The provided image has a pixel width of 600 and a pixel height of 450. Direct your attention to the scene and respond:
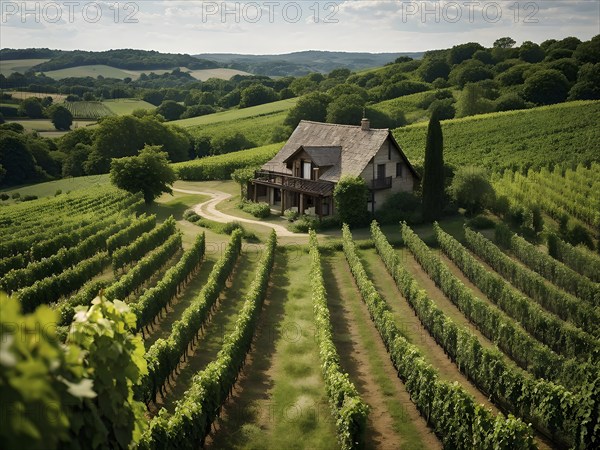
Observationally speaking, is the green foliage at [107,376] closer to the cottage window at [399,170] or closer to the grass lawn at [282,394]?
the grass lawn at [282,394]

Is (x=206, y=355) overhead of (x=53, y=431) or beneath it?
beneath

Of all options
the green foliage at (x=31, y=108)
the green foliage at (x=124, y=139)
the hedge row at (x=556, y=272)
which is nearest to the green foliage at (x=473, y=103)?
the green foliage at (x=124, y=139)

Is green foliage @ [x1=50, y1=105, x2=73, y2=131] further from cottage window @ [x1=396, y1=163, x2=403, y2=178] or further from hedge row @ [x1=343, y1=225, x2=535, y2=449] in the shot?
hedge row @ [x1=343, y1=225, x2=535, y2=449]

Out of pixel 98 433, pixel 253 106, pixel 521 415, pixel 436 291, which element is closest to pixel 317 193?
pixel 436 291

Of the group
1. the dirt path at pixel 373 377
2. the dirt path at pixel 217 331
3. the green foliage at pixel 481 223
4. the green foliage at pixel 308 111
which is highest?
the green foliage at pixel 308 111

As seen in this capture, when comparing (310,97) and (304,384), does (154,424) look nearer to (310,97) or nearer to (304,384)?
(304,384)

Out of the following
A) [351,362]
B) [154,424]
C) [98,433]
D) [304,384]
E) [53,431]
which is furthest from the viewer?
[351,362]

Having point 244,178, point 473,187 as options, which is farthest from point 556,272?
point 244,178
